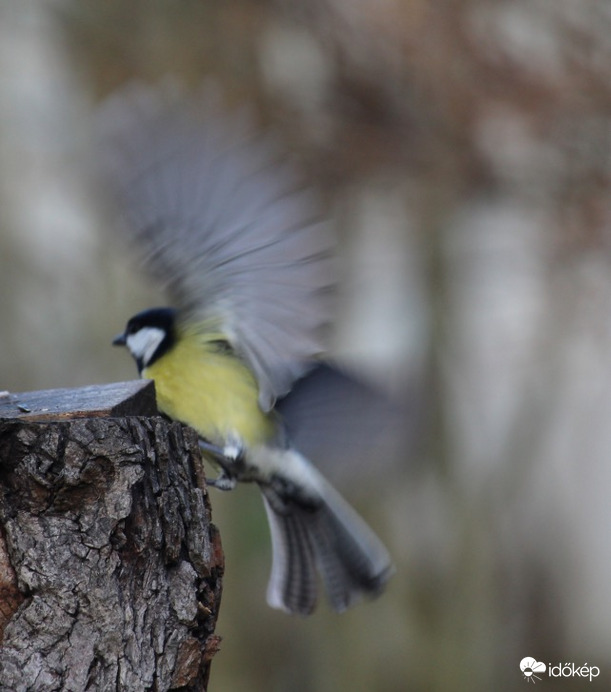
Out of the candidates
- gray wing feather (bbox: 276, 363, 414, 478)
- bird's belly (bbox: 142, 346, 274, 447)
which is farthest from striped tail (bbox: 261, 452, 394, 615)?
bird's belly (bbox: 142, 346, 274, 447)

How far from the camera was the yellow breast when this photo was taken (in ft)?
8.41

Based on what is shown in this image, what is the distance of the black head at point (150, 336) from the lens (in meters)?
2.69

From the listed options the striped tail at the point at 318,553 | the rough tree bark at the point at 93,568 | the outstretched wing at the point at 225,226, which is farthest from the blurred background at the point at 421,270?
the rough tree bark at the point at 93,568

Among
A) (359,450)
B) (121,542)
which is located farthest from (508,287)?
(121,542)

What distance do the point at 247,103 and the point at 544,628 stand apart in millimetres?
2983

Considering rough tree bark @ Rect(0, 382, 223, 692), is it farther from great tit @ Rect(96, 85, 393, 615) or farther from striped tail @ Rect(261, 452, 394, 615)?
striped tail @ Rect(261, 452, 394, 615)

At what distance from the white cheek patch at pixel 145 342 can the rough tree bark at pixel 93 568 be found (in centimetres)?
113

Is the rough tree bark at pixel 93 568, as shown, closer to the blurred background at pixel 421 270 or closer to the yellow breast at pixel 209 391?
the yellow breast at pixel 209 391

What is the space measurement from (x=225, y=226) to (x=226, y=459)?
59 cm

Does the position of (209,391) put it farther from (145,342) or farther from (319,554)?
(319,554)

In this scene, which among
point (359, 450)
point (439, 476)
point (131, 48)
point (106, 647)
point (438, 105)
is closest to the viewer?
point (106, 647)

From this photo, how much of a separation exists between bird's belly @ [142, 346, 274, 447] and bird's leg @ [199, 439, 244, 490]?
16 millimetres

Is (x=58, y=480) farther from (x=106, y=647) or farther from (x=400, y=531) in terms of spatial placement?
(x=400, y=531)

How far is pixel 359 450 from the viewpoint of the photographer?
2.63 metres
